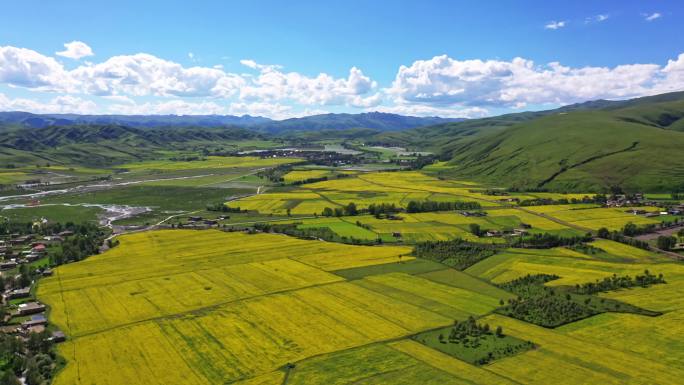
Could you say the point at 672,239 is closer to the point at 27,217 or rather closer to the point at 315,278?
the point at 315,278

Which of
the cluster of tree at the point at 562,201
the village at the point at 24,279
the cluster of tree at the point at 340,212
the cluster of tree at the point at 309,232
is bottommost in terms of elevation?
the village at the point at 24,279

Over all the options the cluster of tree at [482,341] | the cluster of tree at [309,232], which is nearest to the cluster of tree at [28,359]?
the cluster of tree at [482,341]

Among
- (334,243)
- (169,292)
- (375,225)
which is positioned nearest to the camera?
(169,292)

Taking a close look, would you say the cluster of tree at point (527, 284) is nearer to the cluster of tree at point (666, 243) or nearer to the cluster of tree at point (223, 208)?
the cluster of tree at point (666, 243)

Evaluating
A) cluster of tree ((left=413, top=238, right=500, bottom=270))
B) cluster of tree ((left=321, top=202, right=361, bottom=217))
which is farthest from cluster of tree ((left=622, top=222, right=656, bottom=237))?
cluster of tree ((left=321, top=202, right=361, bottom=217))

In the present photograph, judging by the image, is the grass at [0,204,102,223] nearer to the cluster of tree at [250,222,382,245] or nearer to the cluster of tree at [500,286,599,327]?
the cluster of tree at [250,222,382,245]

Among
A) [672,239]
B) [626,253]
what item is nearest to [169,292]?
[626,253]
